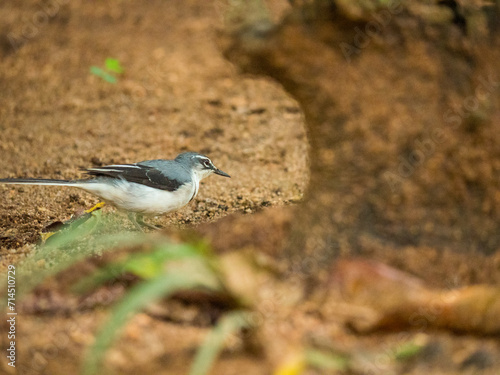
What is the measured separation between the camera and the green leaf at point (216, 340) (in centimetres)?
322

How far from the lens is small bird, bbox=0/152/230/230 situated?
17.8ft

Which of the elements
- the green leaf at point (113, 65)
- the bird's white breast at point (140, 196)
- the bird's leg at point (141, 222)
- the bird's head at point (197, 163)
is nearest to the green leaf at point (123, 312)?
the bird's white breast at point (140, 196)

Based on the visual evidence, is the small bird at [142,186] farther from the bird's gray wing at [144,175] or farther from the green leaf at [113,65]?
the green leaf at [113,65]

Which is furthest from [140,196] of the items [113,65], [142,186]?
[113,65]

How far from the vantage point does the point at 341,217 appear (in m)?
4.14

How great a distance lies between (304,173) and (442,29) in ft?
10.5

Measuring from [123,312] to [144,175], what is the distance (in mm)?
2598

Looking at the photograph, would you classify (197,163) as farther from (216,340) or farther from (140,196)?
(216,340)

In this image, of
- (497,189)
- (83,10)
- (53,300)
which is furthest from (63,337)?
(83,10)

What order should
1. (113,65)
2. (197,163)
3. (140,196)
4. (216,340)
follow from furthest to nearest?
(113,65)
(197,163)
(140,196)
(216,340)

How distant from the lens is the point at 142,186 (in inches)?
219

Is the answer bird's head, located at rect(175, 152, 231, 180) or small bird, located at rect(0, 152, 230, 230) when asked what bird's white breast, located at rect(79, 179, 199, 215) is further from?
bird's head, located at rect(175, 152, 231, 180)

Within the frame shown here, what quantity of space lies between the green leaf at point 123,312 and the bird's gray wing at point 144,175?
7.20 feet

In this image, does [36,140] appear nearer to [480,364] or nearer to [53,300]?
[53,300]
